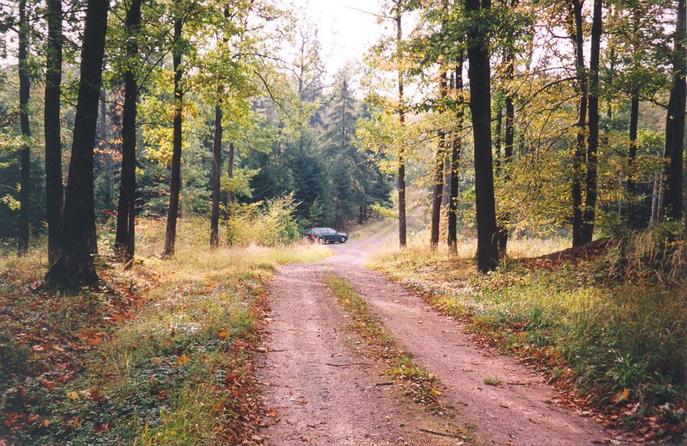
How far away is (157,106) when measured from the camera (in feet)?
50.2

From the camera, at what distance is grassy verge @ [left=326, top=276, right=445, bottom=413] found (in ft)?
18.7

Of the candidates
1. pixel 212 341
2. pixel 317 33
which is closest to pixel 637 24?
pixel 212 341

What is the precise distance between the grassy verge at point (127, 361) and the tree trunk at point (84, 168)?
0.64 m

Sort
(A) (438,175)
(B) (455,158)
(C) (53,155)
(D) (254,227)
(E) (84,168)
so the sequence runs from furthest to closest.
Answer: (D) (254,227) < (A) (438,175) < (B) (455,158) < (C) (53,155) < (E) (84,168)

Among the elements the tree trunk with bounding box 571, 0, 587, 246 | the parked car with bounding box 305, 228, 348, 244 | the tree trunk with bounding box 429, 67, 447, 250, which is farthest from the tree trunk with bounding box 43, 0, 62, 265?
the parked car with bounding box 305, 228, 348, 244

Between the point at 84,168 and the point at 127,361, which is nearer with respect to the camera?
the point at 127,361

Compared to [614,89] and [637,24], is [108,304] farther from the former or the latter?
[637,24]

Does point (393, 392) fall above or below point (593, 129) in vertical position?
below

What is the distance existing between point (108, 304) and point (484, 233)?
31.1 feet

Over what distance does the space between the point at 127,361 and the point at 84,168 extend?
17.5ft

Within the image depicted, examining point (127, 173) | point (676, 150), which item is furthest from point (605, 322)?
point (127, 173)

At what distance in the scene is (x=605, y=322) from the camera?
21.1 ft

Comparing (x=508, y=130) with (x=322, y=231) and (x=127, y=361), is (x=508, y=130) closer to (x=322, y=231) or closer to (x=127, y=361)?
(x=127, y=361)

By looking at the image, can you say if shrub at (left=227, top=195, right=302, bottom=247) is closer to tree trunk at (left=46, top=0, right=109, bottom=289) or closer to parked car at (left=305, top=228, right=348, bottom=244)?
tree trunk at (left=46, top=0, right=109, bottom=289)
